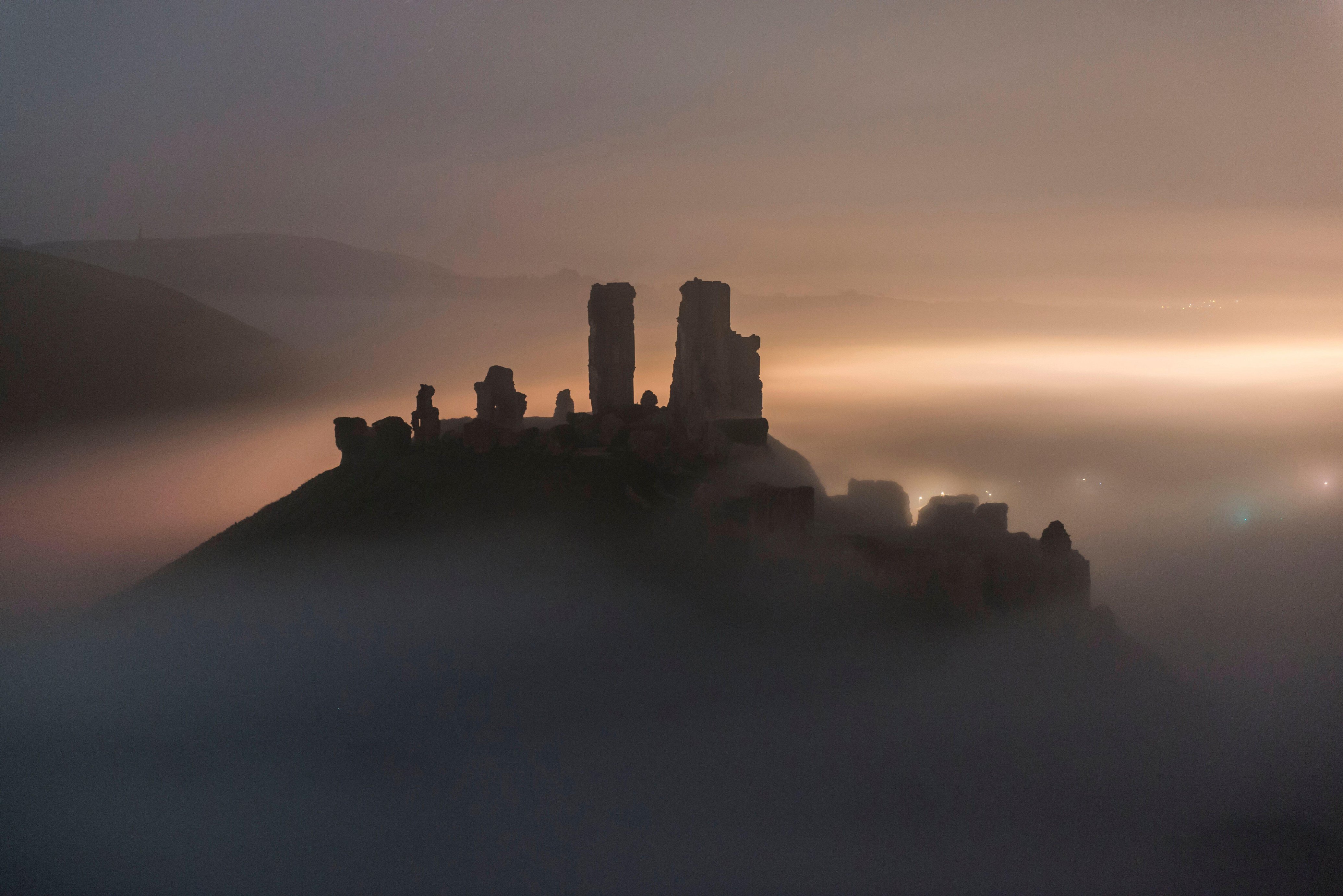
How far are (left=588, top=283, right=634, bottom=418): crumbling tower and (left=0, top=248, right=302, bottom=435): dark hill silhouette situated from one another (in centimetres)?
6660

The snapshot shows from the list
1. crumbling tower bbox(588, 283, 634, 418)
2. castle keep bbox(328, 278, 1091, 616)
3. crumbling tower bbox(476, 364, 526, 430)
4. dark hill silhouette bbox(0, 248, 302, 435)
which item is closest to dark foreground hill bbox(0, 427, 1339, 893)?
castle keep bbox(328, 278, 1091, 616)

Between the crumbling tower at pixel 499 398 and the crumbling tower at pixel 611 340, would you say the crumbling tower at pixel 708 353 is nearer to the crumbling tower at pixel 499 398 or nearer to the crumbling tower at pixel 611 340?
the crumbling tower at pixel 611 340

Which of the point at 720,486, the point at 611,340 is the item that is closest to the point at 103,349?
the point at 611,340

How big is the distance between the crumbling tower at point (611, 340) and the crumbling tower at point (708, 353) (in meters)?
4.10

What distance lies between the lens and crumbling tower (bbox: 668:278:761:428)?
59812 millimetres

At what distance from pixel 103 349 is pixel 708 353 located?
77.8 m

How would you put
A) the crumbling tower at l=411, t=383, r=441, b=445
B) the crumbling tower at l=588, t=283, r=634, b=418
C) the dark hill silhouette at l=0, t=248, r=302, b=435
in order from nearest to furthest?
1. the crumbling tower at l=411, t=383, r=441, b=445
2. the crumbling tower at l=588, t=283, r=634, b=418
3. the dark hill silhouette at l=0, t=248, r=302, b=435

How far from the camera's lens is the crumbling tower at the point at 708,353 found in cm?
5981

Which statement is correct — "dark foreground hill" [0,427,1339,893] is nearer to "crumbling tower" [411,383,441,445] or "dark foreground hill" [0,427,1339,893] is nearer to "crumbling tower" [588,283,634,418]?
"crumbling tower" [411,383,441,445]

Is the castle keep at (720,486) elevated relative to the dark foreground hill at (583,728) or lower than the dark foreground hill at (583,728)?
elevated

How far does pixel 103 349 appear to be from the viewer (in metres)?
107

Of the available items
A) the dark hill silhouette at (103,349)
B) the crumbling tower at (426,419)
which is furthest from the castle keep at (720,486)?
the dark hill silhouette at (103,349)

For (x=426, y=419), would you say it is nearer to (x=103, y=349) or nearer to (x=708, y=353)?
(x=708, y=353)

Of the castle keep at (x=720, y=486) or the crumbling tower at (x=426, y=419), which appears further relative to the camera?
the crumbling tower at (x=426, y=419)
